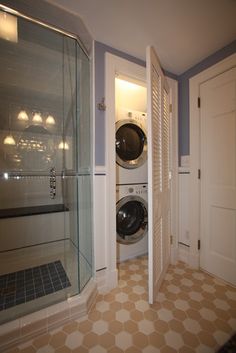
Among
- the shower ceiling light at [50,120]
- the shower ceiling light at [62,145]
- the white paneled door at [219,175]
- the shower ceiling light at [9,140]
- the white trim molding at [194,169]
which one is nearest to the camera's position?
the white paneled door at [219,175]

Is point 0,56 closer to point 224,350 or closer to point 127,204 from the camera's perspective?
point 127,204

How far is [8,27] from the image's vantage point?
4.28ft

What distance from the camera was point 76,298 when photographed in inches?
47.7

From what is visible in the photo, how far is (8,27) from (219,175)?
2100 millimetres

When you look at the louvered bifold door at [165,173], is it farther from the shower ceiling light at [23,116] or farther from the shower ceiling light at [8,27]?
the shower ceiling light at [23,116]

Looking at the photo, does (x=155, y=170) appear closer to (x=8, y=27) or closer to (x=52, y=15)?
(x=52, y=15)

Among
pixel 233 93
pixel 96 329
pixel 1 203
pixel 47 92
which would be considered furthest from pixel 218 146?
pixel 1 203

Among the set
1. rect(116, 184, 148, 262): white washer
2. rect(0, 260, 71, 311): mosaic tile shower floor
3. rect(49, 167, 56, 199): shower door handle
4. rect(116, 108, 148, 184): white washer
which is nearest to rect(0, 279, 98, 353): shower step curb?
rect(0, 260, 71, 311): mosaic tile shower floor

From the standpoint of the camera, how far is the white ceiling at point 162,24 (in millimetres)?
1125

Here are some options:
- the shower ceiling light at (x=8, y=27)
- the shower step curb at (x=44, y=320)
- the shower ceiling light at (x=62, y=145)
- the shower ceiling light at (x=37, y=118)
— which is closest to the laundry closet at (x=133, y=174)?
the shower step curb at (x=44, y=320)

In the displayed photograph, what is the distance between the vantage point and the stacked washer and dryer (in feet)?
5.84

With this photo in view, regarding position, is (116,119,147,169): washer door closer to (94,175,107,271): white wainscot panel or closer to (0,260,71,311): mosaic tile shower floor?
(94,175,107,271): white wainscot panel

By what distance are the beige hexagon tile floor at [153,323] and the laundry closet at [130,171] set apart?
0.46 meters

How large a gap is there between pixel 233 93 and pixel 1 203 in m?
2.66
